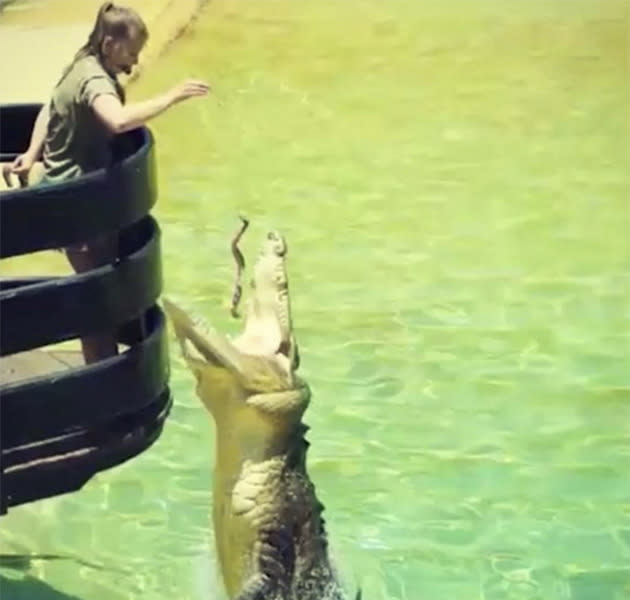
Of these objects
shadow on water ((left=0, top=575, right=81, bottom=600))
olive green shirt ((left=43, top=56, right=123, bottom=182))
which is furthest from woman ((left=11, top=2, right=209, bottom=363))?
shadow on water ((left=0, top=575, right=81, bottom=600))

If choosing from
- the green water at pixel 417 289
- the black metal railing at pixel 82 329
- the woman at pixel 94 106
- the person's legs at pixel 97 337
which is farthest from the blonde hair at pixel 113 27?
the green water at pixel 417 289

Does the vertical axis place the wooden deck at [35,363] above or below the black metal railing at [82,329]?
below

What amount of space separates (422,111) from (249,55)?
2.02 m

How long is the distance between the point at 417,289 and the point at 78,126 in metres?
3.77

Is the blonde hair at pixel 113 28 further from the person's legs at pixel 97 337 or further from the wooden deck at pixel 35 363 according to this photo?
the wooden deck at pixel 35 363

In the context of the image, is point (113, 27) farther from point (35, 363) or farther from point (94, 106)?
point (35, 363)

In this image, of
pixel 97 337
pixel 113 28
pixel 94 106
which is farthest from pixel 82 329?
pixel 113 28

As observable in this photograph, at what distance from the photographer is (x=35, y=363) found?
5168 mm

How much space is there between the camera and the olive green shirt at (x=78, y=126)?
4816 millimetres

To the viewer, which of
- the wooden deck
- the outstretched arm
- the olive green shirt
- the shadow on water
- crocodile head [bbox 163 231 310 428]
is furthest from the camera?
the shadow on water

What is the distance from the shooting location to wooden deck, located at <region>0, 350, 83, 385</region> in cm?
501

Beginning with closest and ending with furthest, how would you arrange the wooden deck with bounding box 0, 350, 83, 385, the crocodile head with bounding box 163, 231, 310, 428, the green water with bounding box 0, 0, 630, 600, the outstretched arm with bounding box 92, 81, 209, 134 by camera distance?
the outstretched arm with bounding box 92, 81, 209, 134 < the crocodile head with bounding box 163, 231, 310, 428 < the wooden deck with bounding box 0, 350, 83, 385 < the green water with bounding box 0, 0, 630, 600

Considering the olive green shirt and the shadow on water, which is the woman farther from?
the shadow on water

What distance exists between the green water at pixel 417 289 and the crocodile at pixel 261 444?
1.15 ft
